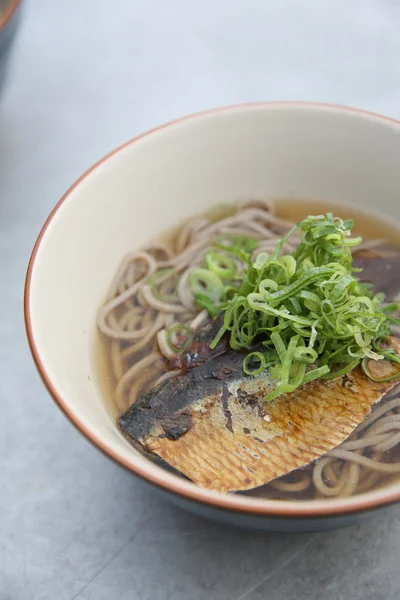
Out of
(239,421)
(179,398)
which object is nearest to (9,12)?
(179,398)

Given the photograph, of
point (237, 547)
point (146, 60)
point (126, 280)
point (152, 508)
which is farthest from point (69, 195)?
point (146, 60)

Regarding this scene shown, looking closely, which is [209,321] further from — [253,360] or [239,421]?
[239,421]

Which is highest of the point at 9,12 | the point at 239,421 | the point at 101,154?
the point at 9,12

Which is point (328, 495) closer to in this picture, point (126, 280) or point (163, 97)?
point (126, 280)

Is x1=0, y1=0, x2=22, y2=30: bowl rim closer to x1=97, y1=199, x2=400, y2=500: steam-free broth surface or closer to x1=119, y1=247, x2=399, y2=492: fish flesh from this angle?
x1=97, y1=199, x2=400, y2=500: steam-free broth surface

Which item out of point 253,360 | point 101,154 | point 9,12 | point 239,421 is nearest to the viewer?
point 239,421

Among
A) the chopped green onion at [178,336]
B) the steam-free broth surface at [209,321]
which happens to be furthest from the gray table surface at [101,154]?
the chopped green onion at [178,336]
